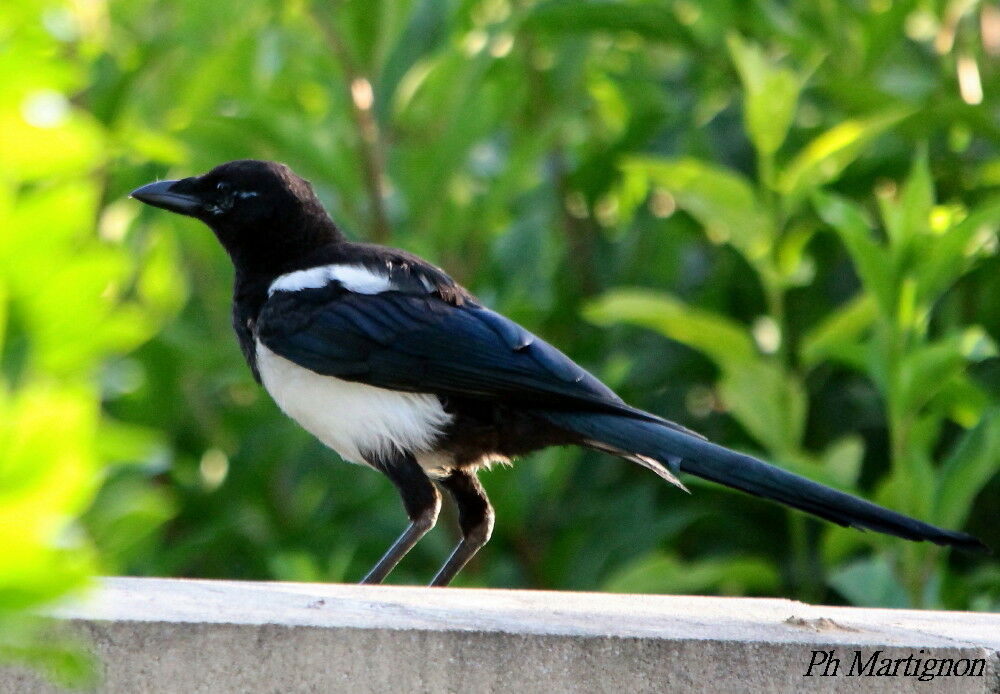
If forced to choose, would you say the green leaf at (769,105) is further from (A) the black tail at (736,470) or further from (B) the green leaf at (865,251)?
(A) the black tail at (736,470)

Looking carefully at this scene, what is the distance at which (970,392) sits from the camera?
3.18 meters

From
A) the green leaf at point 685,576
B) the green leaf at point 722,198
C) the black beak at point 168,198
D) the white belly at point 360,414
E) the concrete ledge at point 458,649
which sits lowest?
the green leaf at point 685,576

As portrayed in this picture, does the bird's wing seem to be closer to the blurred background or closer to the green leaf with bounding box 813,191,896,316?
the blurred background

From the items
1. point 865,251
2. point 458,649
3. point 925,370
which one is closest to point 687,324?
point 865,251

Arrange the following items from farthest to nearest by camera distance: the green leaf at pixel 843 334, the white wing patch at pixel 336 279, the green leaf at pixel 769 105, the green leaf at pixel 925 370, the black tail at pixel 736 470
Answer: the green leaf at pixel 769 105
the white wing patch at pixel 336 279
the green leaf at pixel 843 334
the green leaf at pixel 925 370
the black tail at pixel 736 470

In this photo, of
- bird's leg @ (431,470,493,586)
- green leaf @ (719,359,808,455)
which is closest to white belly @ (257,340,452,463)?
bird's leg @ (431,470,493,586)

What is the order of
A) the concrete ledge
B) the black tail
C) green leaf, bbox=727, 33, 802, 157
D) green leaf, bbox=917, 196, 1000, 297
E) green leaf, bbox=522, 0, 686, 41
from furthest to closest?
green leaf, bbox=522, 0, 686, 41 → green leaf, bbox=727, 33, 802, 157 → green leaf, bbox=917, 196, 1000, 297 → the black tail → the concrete ledge

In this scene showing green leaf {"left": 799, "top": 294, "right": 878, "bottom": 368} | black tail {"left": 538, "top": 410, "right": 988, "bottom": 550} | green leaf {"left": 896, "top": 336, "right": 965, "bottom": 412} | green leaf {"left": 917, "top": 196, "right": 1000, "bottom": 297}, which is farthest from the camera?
green leaf {"left": 799, "top": 294, "right": 878, "bottom": 368}

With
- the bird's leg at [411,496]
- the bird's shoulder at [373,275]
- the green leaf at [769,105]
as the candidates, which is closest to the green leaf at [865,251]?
the green leaf at [769,105]

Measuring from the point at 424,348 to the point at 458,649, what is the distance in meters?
1.36

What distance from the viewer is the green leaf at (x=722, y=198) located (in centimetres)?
326

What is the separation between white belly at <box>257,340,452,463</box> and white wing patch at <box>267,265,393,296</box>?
0.76 ft

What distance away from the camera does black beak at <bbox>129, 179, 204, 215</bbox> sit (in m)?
3.41

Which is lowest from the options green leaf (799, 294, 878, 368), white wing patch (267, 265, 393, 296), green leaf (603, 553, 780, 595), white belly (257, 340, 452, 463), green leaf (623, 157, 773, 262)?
green leaf (603, 553, 780, 595)
